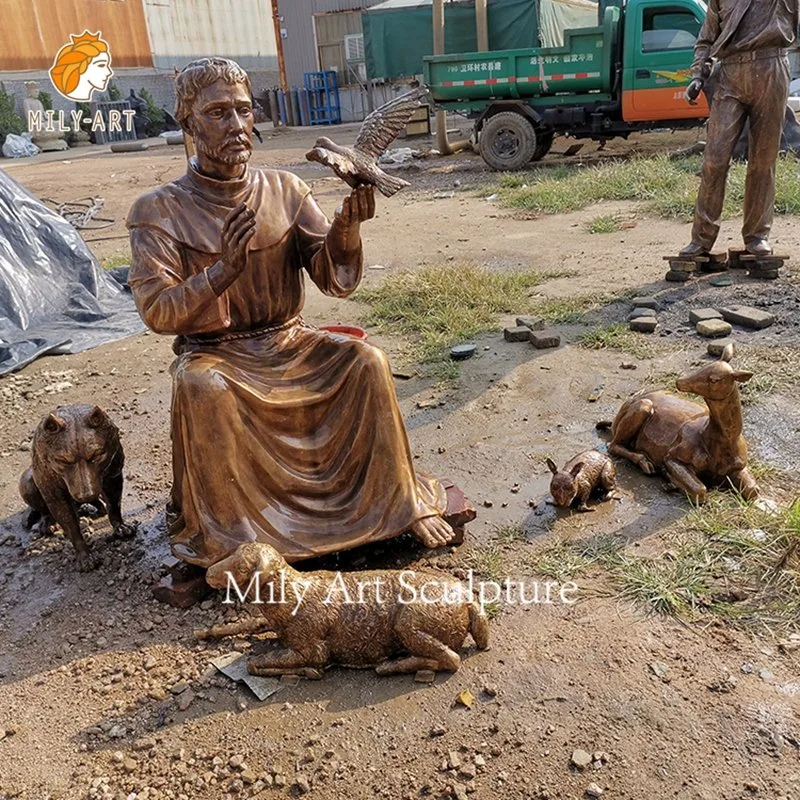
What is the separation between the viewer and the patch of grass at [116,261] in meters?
8.66

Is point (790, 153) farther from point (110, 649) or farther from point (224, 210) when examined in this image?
point (110, 649)

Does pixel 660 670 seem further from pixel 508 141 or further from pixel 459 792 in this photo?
pixel 508 141

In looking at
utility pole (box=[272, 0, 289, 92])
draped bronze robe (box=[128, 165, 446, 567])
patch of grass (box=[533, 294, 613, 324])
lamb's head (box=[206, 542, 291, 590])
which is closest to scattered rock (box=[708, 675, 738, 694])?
draped bronze robe (box=[128, 165, 446, 567])

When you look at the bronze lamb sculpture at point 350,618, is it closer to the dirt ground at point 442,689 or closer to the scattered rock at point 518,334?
the dirt ground at point 442,689

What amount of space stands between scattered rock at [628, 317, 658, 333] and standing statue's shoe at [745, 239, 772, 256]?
146 centimetres

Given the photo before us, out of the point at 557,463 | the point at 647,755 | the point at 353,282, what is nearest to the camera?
the point at 647,755

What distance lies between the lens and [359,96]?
24.6 metres

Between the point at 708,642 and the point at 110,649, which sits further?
the point at 110,649

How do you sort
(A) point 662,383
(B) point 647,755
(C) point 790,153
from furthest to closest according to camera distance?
(C) point 790,153, (A) point 662,383, (B) point 647,755

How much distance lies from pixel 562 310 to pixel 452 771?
14.7 ft

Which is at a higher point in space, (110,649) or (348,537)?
(348,537)

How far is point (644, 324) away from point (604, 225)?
331cm

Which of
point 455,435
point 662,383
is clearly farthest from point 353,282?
point 662,383

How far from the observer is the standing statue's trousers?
6168mm
